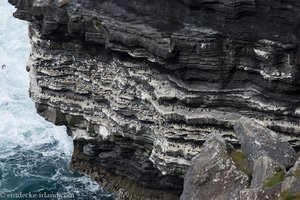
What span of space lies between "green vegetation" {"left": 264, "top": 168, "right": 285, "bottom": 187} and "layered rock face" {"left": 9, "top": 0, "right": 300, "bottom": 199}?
9.00 m

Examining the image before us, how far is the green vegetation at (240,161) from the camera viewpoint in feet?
66.7

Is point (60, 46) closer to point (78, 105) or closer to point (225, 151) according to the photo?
point (78, 105)

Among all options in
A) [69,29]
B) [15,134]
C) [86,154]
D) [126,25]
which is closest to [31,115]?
[15,134]

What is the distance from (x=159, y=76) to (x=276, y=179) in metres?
12.5

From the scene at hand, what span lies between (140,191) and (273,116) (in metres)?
9.47

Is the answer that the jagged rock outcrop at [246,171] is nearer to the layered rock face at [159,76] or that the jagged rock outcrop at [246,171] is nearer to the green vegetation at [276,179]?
the green vegetation at [276,179]

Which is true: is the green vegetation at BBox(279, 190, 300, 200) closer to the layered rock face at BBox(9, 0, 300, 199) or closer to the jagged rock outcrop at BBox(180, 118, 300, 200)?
the jagged rock outcrop at BBox(180, 118, 300, 200)

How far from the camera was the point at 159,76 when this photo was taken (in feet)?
97.9

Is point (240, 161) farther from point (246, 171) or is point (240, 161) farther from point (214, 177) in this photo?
point (214, 177)

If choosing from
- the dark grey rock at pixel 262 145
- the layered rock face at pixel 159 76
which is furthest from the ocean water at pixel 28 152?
the dark grey rock at pixel 262 145

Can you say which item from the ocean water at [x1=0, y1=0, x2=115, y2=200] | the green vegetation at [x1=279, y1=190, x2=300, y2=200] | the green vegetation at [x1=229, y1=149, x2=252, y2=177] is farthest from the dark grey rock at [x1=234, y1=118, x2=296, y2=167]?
the ocean water at [x1=0, y1=0, x2=115, y2=200]

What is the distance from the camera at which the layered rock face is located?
27328mm

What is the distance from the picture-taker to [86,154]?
3522cm

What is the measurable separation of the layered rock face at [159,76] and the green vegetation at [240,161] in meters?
6.43
